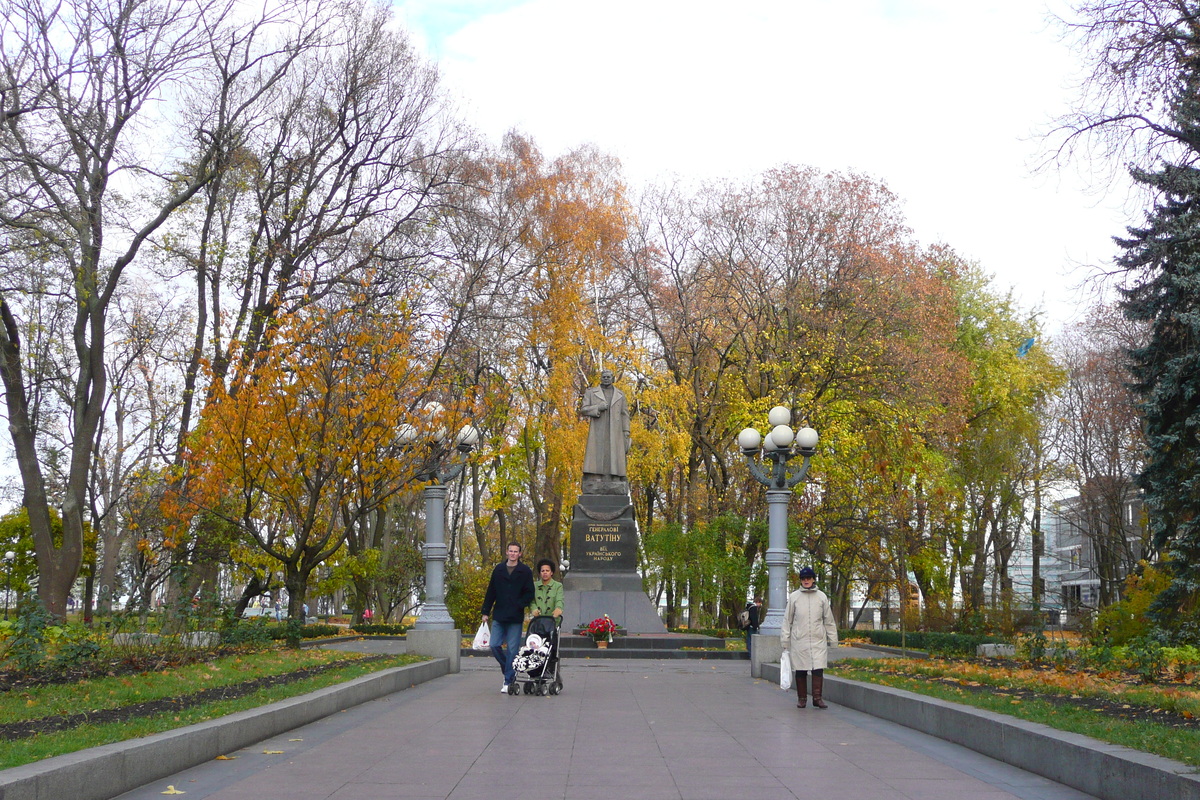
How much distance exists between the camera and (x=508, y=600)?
14.5m

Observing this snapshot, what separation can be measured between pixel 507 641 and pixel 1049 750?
8.13 meters

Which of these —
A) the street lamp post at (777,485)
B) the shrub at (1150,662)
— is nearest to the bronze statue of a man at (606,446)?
the street lamp post at (777,485)

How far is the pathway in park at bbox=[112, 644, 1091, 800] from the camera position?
24.8 ft

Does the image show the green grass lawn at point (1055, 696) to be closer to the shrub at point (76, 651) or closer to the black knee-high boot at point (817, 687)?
the black knee-high boot at point (817, 687)

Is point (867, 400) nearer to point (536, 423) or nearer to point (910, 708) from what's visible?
Result: point (536, 423)

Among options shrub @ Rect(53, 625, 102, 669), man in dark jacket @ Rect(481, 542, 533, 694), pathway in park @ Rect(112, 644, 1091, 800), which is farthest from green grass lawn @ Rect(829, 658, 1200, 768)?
shrub @ Rect(53, 625, 102, 669)

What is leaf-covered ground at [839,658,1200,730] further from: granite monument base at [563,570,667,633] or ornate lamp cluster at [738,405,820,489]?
→ granite monument base at [563,570,667,633]

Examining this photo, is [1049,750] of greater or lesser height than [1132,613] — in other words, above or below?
below

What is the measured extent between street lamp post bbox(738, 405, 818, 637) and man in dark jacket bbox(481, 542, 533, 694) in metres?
6.29

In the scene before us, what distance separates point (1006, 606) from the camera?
98.9 feet

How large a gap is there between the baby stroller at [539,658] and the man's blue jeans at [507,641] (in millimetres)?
83

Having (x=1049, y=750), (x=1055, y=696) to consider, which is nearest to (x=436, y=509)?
(x=1055, y=696)

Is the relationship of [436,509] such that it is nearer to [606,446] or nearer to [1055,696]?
[606,446]

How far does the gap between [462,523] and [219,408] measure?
3434cm
